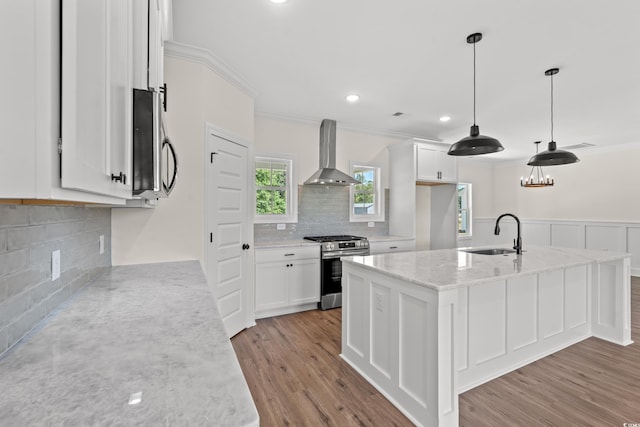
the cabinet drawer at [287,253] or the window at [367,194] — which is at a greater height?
the window at [367,194]

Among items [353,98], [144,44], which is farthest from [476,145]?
[144,44]

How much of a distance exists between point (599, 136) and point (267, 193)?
5.77m

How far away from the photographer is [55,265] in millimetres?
1191

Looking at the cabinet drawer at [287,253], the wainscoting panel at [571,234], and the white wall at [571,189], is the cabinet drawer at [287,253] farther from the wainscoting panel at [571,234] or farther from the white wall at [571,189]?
the white wall at [571,189]

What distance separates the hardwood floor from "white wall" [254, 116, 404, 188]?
8.24 feet

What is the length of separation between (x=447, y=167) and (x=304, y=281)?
304 centimetres

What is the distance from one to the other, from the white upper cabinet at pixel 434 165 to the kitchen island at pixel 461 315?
202 cm

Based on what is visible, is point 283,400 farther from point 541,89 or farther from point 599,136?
point 599,136

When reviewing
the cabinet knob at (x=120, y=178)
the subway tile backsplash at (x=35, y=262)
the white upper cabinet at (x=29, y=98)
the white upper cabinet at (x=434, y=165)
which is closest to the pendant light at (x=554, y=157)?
the white upper cabinet at (x=434, y=165)

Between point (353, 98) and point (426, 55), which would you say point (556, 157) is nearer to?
point (426, 55)

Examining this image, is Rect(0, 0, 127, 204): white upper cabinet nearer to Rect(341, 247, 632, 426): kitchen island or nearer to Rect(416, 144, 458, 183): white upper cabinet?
Rect(341, 247, 632, 426): kitchen island

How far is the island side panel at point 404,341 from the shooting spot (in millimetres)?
1699

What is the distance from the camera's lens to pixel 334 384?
7.38 feet

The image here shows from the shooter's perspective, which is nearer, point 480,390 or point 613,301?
point 480,390
